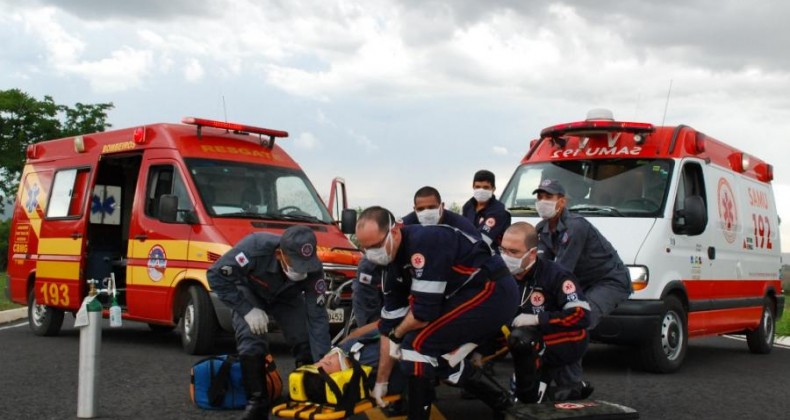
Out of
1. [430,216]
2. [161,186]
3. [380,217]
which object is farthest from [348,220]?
[380,217]

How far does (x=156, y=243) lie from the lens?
34.1 ft

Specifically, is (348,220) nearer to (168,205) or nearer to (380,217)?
(168,205)

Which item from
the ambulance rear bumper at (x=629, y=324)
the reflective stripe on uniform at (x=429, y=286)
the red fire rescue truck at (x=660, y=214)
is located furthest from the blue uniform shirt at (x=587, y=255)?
the reflective stripe on uniform at (x=429, y=286)

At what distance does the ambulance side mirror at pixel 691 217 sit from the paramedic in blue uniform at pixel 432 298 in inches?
148

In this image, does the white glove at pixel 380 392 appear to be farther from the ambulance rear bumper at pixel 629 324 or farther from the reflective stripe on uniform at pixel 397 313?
the ambulance rear bumper at pixel 629 324

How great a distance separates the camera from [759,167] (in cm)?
A: 1228

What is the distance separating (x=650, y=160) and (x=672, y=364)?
200 cm

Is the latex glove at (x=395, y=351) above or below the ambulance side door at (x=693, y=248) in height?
below

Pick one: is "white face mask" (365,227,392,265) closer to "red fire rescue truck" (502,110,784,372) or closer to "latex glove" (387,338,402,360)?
"latex glove" (387,338,402,360)

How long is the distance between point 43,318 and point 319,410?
808 cm

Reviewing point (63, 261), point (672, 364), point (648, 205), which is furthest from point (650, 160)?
point (63, 261)

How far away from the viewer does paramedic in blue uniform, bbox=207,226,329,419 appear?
21.3 ft

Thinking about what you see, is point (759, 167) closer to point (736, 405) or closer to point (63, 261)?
point (736, 405)

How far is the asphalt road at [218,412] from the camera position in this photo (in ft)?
22.5
